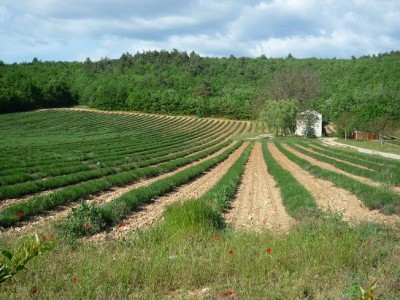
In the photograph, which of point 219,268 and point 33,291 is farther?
point 219,268

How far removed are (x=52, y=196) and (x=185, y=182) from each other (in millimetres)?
A: 9151

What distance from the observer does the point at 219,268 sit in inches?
218

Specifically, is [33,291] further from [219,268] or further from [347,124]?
[347,124]

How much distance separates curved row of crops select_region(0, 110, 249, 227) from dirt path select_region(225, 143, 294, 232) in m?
4.18

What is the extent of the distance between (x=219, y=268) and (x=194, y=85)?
474ft

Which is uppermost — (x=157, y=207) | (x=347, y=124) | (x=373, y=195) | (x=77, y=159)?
(x=347, y=124)

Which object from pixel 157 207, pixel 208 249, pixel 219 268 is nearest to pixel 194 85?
pixel 157 207

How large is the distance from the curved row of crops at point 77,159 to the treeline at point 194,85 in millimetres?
16181

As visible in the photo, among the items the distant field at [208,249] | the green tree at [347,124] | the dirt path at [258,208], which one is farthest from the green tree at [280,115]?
the distant field at [208,249]

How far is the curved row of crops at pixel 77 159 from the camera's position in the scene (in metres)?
15.8

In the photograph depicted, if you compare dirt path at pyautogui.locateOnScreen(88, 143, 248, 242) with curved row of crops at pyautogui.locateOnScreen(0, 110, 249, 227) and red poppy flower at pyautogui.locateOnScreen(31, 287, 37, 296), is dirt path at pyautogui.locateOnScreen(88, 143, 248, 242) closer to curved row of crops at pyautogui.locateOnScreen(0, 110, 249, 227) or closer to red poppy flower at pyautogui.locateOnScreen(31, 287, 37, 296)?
curved row of crops at pyautogui.locateOnScreen(0, 110, 249, 227)

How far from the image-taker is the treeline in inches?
3777

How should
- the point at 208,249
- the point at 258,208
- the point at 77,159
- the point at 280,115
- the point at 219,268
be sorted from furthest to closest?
1. the point at 280,115
2. the point at 77,159
3. the point at 258,208
4. the point at 208,249
5. the point at 219,268

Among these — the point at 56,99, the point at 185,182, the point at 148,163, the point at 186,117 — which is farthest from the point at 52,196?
the point at 56,99
